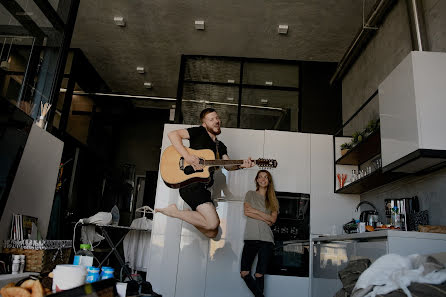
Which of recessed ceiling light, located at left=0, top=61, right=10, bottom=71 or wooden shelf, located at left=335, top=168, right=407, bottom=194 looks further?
wooden shelf, located at left=335, top=168, right=407, bottom=194

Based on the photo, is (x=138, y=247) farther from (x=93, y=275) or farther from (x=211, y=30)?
(x=93, y=275)

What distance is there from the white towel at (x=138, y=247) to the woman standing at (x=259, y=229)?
1342mm

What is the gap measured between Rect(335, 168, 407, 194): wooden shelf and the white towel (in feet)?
7.93

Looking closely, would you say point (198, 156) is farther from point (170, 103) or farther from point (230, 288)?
point (170, 103)

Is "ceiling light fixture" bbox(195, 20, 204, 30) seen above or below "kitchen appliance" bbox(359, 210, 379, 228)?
above

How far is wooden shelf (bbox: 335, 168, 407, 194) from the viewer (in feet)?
10.4

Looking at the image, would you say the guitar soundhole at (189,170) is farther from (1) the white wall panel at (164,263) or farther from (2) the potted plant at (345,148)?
(2) the potted plant at (345,148)

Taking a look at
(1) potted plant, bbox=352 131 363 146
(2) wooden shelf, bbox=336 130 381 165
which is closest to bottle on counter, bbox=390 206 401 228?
(2) wooden shelf, bbox=336 130 381 165

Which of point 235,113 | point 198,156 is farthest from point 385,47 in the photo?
point 198,156

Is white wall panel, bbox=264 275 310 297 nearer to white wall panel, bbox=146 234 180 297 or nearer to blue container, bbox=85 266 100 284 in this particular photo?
white wall panel, bbox=146 234 180 297

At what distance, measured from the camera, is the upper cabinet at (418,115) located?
239cm

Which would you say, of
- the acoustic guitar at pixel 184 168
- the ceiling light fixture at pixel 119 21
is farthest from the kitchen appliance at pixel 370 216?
the ceiling light fixture at pixel 119 21

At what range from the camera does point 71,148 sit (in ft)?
20.6

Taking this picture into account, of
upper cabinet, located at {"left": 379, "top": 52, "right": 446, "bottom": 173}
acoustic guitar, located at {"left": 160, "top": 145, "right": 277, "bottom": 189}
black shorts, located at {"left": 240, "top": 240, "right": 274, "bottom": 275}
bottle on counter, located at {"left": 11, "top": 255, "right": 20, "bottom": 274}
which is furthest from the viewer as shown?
black shorts, located at {"left": 240, "top": 240, "right": 274, "bottom": 275}
